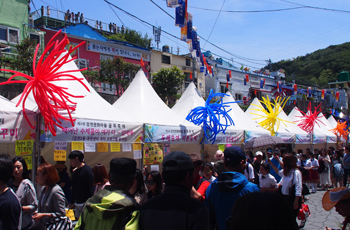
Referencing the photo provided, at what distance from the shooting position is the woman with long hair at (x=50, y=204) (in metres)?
3.45

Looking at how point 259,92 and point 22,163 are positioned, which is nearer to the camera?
point 22,163

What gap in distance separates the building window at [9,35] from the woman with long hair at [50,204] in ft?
53.3

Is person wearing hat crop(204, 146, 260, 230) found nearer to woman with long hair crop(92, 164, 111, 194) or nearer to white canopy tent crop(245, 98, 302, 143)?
woman with long hair crop(92, 164, 111, 194)

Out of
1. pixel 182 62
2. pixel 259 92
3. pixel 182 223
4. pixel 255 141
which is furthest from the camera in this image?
pixel 259 92

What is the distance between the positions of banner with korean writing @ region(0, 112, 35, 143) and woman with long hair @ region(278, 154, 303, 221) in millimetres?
4572

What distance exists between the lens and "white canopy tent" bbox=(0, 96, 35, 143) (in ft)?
15.0

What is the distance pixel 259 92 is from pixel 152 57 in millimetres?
14070

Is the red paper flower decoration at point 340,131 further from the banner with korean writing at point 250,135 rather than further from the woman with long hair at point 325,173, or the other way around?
the banner with korean writing at point 250,135

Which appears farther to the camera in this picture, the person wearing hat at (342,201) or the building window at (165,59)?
the building window at (165,59)

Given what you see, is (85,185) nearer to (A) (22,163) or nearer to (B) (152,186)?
(A) (22,163)

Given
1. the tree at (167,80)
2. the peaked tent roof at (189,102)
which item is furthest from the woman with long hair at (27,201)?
the tree at (167,80)

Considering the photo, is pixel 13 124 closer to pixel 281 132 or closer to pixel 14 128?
pixel 14 128

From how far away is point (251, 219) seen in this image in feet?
3.92

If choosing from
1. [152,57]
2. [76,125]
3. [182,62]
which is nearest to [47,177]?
[76,125]
